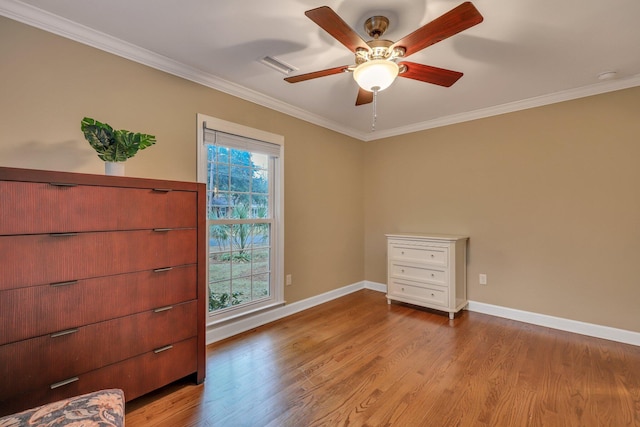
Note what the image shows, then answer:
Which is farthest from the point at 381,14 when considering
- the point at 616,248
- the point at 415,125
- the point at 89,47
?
the point at 616,248

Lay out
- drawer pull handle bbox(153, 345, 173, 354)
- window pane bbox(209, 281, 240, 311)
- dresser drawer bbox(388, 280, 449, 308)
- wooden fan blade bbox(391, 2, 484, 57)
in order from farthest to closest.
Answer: dresser drawer bbox(388, 280, 449, 308) → window pane bbox(209, 281, 240, 311) → drawer pull handle bbox(153, 345, 173, 354) → wooden fan blade bbox(391, 2, 484, 57)

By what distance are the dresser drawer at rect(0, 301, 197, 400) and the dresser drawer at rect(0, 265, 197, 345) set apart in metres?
0.04

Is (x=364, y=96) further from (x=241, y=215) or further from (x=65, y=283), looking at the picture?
(x=65, y=283)

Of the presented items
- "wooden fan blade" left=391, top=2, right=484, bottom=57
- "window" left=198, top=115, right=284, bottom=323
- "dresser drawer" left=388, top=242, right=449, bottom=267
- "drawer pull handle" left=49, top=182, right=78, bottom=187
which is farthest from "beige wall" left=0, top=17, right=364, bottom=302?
"wooden fan blade" left=391, top=2, right=484, bottom=57

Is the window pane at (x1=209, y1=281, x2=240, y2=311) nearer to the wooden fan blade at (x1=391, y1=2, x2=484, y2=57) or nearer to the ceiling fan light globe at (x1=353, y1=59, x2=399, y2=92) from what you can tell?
the ceiling fan light globe at (x1=353, y1=59, x2=399, y2=92)

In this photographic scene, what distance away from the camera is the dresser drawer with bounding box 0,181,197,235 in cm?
136

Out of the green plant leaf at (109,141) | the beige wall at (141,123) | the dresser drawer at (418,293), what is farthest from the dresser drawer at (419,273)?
the green plant leaf at (109,141)

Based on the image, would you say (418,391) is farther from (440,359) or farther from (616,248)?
(616,248)

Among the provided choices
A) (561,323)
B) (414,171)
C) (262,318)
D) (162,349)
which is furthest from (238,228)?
(561,323)

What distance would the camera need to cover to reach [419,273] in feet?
11.3

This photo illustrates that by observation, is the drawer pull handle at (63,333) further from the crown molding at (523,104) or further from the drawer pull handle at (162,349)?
the crown molding at (523,104)

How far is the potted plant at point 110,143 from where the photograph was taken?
1.70 metres

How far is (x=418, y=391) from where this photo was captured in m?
1.93

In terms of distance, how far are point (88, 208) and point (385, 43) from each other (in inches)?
74.6
